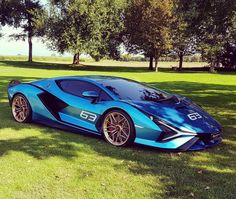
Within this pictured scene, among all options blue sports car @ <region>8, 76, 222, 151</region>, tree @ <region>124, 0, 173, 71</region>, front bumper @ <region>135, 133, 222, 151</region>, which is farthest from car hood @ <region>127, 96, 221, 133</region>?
tree @ <region>124, 0, 173, 71</region>

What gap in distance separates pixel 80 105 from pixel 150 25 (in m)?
35.3

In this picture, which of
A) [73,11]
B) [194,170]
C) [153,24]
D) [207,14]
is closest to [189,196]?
[194,170]

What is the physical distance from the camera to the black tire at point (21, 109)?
8828mm

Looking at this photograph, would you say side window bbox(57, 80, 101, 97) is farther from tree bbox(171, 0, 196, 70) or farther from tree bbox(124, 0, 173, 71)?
tree bbox(124, 0, 173, 71)

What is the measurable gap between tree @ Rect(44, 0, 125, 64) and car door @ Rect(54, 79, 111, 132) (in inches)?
1462

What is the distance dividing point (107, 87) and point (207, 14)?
7.04 metres

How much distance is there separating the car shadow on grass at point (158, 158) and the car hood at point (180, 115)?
395 millimetres

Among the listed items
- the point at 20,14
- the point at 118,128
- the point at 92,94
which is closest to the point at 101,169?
the point at 118,128

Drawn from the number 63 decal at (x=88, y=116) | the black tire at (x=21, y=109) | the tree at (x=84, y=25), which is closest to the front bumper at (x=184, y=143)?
the number 63 decal at (x=88, y=116)

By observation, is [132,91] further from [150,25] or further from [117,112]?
[150,25]

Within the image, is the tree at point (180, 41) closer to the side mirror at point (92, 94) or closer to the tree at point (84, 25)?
the tree at point (84, 25)

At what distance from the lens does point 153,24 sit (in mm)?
41969

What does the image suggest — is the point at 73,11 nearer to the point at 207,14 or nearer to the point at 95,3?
the point at 95,3

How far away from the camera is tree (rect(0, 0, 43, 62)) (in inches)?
2349
